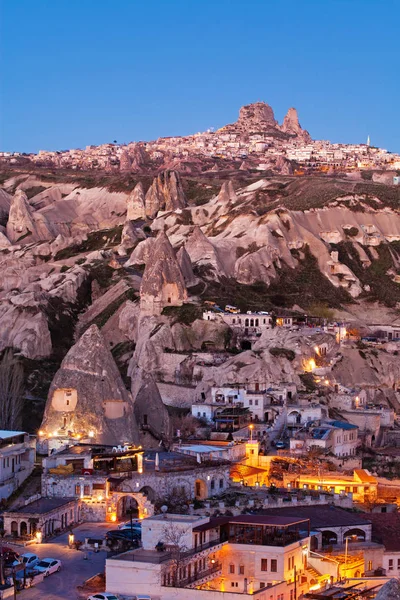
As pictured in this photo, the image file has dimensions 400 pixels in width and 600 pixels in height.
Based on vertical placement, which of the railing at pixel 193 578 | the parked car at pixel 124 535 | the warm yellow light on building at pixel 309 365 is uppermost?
the warm yellow light on building at pixel 309 365

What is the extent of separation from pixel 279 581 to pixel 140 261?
79.1m

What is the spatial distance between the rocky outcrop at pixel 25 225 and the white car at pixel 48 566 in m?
107

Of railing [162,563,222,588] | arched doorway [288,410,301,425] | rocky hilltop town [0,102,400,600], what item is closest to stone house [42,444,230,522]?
rocky hilltop town [0,102,400,600]

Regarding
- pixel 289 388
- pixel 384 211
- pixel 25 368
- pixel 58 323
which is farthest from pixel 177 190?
pixel 289 388

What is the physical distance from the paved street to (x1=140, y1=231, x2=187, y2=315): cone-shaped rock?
4829cm

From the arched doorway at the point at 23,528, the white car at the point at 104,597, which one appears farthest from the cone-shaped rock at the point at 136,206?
the white car at the point at 104,597

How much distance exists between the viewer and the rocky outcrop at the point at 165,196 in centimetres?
15500

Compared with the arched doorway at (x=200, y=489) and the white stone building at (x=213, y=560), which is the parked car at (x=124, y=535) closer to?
the white stone building at (x=213, y=560)

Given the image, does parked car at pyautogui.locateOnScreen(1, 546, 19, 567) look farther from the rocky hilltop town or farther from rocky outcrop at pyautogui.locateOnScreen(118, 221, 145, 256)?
rocky outcrop at pyautogui.locateOnScreen(118, 221, 145, 256)

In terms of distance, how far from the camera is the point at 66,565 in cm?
4847

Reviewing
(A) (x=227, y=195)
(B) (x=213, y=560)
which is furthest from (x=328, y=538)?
(A) (x=227, y=195)

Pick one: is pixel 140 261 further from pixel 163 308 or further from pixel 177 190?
pixel 177 190

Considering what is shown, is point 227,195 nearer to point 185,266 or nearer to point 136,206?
point 136,206

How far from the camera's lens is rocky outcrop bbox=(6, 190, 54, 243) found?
6102 inches
